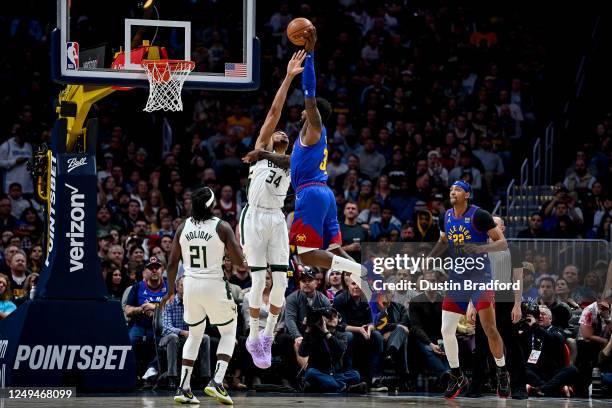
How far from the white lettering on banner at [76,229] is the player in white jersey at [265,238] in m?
1.83

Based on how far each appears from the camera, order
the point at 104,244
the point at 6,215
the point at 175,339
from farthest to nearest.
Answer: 1. the point at 6,215
2. the point at 104,244
3. the point at 175,339

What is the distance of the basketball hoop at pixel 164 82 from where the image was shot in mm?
12203

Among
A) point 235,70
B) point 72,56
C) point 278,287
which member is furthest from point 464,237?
point 72,56

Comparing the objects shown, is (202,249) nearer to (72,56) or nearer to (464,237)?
(72,56)

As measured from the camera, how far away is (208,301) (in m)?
11.7

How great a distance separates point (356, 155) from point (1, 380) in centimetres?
906

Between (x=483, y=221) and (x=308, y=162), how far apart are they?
2.23 metres

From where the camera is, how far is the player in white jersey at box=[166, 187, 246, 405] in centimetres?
1165

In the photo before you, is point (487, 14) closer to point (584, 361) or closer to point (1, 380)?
point (584, 361)

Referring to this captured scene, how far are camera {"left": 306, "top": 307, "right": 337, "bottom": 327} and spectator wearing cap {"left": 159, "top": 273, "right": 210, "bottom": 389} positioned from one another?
1.30 m

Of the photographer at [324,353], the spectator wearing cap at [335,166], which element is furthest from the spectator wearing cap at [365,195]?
the photographer at [324,353]

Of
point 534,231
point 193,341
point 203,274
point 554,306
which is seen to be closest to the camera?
point 203,274

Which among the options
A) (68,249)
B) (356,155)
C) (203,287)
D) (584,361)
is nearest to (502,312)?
(584,361)

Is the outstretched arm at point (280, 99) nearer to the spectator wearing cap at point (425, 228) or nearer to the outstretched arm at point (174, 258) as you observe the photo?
the outstretched arm at point (174, 258)
